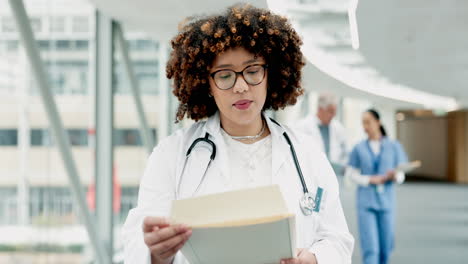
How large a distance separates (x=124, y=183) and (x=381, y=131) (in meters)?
2.83

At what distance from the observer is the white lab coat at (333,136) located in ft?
15.0

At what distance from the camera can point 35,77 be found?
373 cm

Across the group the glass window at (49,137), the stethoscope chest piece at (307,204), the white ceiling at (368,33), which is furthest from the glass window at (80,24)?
the stethoscope chest piece at (307,204)

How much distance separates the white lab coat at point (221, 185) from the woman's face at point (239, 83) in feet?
0.37

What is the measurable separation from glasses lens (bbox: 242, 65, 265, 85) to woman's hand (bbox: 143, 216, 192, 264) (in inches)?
18.7

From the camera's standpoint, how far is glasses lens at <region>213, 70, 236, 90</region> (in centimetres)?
146

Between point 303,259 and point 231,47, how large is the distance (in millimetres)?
611

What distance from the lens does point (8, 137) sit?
11.5 ft

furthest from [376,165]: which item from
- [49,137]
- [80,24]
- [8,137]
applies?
[8,137]

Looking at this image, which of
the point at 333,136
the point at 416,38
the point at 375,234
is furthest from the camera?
the point at 416,38

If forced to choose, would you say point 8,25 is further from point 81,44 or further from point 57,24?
point 81,44

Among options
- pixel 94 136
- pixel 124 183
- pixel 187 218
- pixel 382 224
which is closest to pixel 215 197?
pixel 187 218

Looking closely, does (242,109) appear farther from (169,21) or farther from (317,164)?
(169,21)

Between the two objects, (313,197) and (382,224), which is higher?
(313,197)
